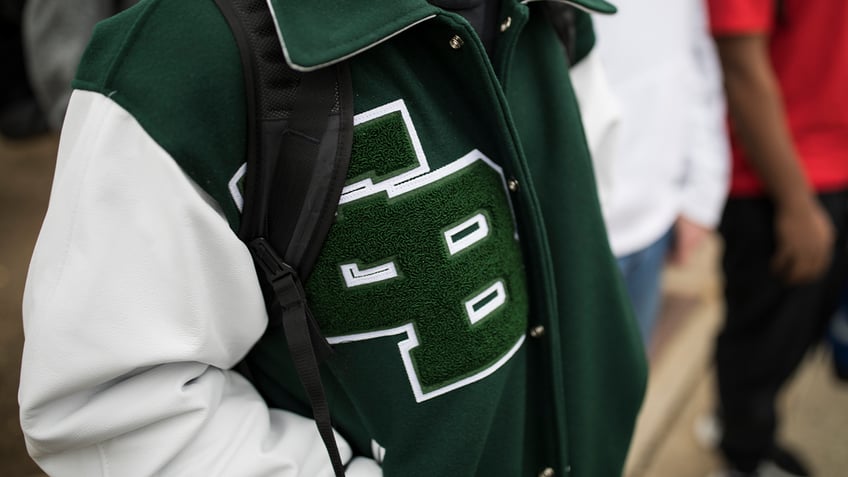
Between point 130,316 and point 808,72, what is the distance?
2011 mm

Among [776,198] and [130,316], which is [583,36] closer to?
[130,316]

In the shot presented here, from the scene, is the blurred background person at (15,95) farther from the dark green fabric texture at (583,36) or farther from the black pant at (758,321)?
the black pant at (758,321)

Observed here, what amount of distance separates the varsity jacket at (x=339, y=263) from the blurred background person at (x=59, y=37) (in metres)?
1.03

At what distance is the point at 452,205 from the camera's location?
3.51 feet

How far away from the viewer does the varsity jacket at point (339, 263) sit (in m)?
0.91

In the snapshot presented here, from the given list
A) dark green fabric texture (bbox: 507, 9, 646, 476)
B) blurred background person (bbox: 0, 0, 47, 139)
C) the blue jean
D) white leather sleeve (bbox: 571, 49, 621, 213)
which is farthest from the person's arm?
blurred background person (bbox: 0, 0, 47, 139)

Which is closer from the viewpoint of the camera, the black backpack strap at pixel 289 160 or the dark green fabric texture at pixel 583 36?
the black backpack strap at pixel 289 160

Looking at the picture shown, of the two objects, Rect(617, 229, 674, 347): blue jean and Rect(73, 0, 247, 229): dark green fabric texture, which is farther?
Rect(617, 229, 674, 347): blue jean

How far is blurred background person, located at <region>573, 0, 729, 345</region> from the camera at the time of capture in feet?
6.03

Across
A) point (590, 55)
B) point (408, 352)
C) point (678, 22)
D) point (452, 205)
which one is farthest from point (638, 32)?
point (408, 352)

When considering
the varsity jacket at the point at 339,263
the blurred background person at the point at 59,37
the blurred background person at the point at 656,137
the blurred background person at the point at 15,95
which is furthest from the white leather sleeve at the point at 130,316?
the blurred background person at the point at 15,95

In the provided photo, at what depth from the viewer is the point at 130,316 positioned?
926 millimetres

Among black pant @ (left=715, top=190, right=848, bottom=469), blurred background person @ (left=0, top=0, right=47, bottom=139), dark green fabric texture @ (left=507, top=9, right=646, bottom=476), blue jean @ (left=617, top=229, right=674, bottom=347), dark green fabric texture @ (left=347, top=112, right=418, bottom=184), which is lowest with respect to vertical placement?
black pant @ (left=715, top=190, right=848, bottom=469)

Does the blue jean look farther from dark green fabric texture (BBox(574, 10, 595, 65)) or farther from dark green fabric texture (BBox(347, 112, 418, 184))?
dark green fabric texture (BBox(347, 112, 418, 184))
